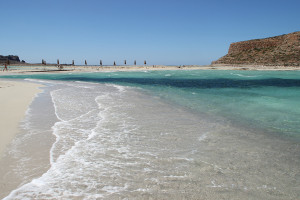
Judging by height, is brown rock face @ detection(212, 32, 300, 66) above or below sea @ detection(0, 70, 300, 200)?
above

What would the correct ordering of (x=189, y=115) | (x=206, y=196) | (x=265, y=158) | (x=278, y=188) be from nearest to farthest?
(x=206, y=196)
(x=278, y=188)
(x=265, y=158)
(x=189, y=115)

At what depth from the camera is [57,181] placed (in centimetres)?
358

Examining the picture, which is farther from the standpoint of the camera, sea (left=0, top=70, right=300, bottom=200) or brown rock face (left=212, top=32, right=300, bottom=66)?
brown rock face (left=212, top=32, right=300, bottom=66)

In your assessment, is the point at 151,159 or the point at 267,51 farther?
the point at 267,51

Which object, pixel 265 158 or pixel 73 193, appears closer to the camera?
pixel 73 193

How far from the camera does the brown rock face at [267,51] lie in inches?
2686

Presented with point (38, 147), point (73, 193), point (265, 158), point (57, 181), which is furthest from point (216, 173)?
point (38, 147)

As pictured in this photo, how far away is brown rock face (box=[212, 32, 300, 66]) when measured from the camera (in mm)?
68213

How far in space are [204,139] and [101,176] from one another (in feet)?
9.60

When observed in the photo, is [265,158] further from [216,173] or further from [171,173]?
[171,173]

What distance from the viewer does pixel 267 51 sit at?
257 feet

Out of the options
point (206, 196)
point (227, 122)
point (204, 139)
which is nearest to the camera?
point (206, 196)

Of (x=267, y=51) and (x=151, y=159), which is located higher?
(x=267, y=51)

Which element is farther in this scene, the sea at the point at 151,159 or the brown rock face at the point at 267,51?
the brown rock face at the point at 267,51
